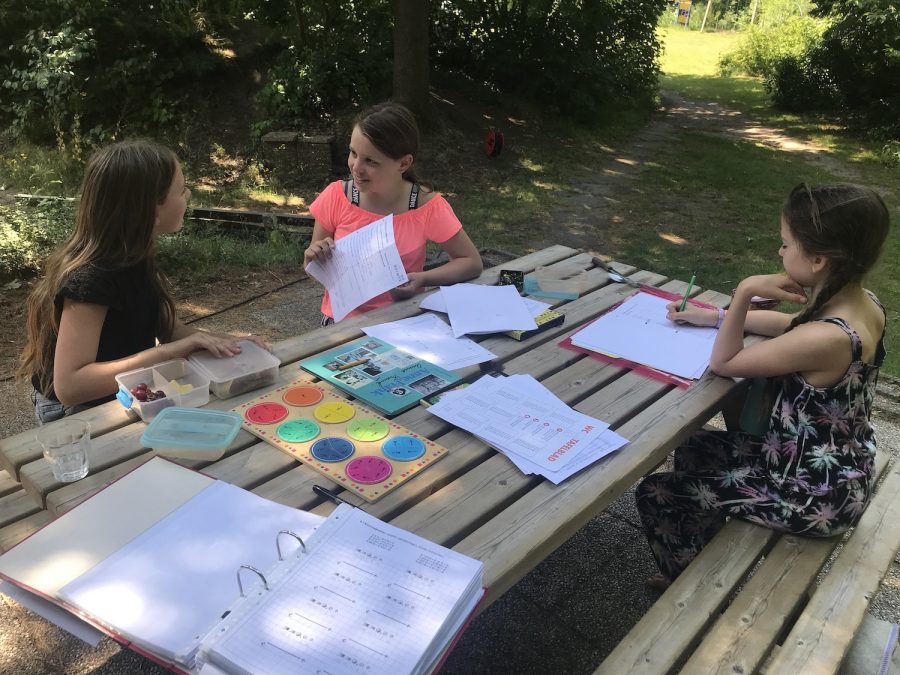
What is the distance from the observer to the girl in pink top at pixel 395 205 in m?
2.58

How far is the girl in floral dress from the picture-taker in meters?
1.74

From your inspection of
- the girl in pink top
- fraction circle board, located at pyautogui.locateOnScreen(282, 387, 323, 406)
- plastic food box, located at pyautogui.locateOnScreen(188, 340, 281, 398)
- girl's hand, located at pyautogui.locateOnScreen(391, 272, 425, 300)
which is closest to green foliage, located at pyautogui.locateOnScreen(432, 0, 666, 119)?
the girl in pink top

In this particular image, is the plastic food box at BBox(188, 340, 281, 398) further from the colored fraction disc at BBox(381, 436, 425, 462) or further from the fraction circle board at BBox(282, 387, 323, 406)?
the colored fraction disc at BBox(381, 436, 425, 462)

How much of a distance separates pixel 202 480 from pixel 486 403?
72 centimetres

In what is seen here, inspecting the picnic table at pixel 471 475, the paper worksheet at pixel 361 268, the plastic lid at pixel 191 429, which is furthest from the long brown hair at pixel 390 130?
the plastic lid at pixel 191 429

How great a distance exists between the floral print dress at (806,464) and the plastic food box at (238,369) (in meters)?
1.28

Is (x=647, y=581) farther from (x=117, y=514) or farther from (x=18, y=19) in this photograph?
(x=18, y=19)

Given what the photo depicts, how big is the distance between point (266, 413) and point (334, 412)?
167mm

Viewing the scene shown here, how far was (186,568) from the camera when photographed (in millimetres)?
1153

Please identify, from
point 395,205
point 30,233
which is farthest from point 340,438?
point 30,233

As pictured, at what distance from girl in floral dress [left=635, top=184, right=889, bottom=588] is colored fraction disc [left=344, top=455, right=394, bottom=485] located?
104 centimetres

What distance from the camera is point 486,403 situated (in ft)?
5.79

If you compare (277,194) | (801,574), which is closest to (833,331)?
(801,574)

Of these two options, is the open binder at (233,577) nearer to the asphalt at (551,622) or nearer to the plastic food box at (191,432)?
the plastic food box at (191,432)
